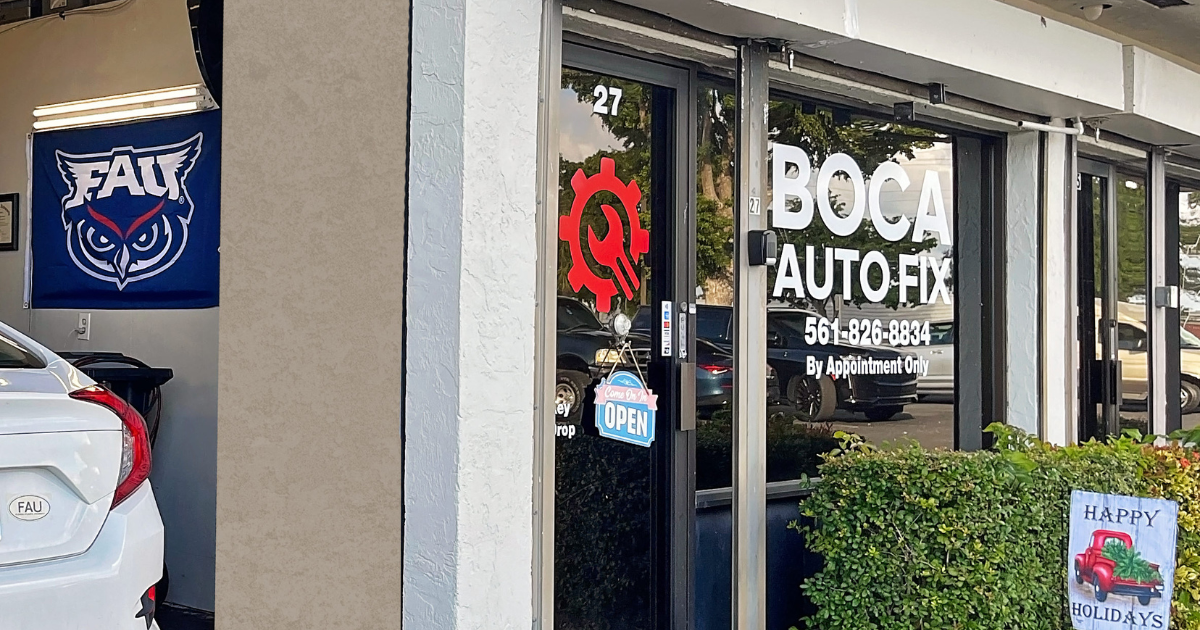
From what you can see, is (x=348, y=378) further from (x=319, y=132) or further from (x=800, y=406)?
(x=800, y=406)

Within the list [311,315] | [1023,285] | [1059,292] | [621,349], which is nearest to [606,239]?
[621,349]

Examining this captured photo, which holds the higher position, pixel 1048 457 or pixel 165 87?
pixel 165 87

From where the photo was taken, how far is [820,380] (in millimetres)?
5215

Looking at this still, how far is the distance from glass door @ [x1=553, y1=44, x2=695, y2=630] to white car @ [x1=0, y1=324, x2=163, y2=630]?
4.65 feet

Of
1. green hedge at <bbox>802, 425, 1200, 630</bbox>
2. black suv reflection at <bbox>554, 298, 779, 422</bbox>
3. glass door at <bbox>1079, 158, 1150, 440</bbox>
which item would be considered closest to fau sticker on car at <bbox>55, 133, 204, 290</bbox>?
black suv reflection at <bbox>554, 298, 779, 422</bbox>

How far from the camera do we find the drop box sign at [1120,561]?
183 inches

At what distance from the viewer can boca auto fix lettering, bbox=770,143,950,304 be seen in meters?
5.10

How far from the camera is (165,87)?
210 inches

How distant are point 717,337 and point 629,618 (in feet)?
3.76

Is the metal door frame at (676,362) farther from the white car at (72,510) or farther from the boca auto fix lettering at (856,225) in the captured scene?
the white car at (72,510)

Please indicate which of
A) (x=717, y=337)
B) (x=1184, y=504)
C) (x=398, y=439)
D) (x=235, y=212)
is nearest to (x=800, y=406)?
(x=717, y=337)

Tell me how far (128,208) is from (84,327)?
26.6 inches

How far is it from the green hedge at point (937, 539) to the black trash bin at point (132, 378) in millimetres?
2908

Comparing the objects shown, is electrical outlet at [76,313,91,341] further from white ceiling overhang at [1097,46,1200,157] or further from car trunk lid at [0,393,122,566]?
white ceiling overhang at [1097,46,1200,157]
